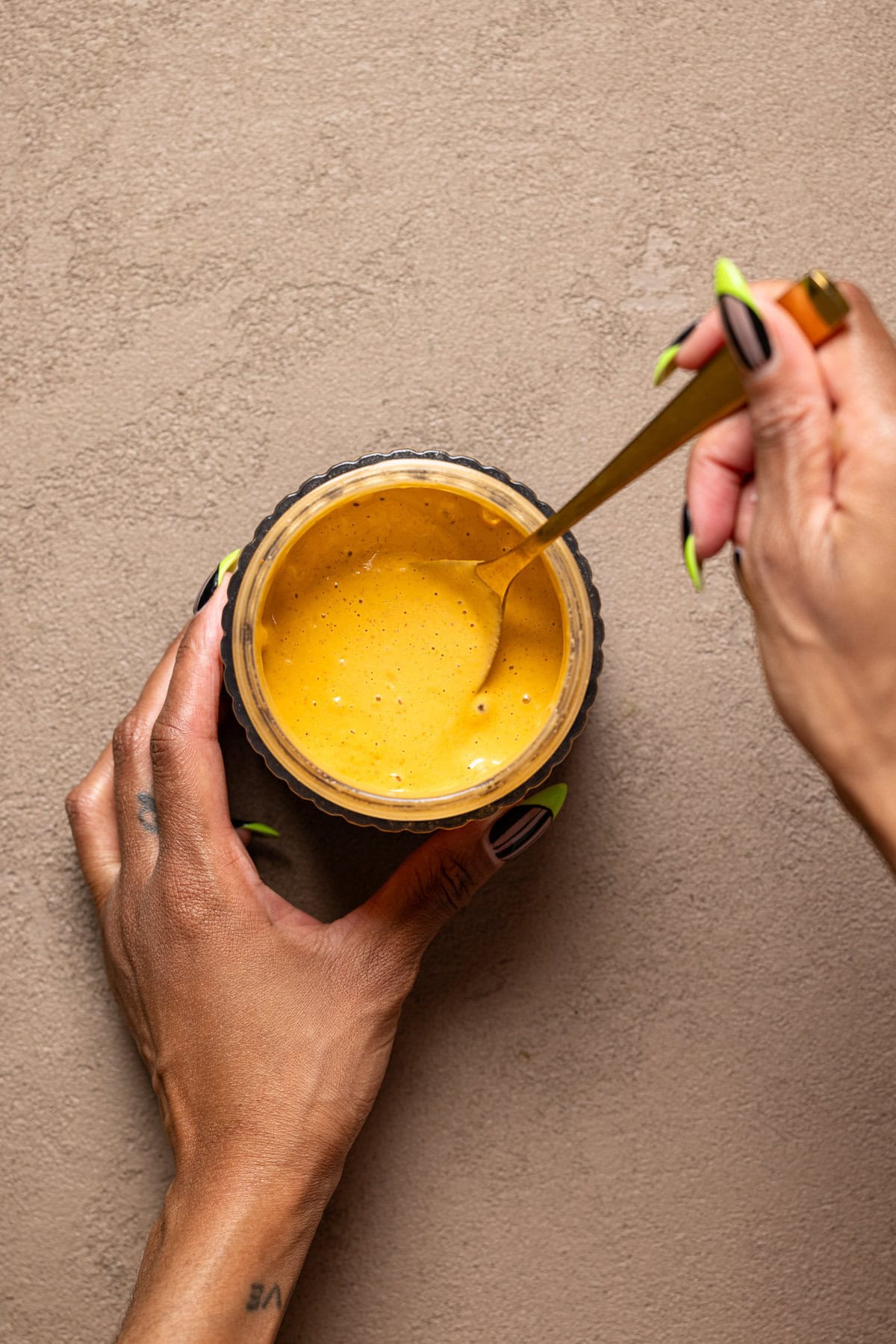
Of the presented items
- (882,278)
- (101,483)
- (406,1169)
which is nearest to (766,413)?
(882,278)

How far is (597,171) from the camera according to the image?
0.96 metres

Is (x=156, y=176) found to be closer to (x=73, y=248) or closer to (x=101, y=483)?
(x=73, y=248)

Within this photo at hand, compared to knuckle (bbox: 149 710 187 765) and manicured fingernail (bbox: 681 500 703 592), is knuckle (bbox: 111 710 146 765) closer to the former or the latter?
knuckle (bbox: 149 710 187 765)

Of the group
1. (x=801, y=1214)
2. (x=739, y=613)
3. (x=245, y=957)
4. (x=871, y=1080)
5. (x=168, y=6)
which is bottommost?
(x=801, y=1214)

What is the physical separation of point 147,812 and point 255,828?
94 millimetres

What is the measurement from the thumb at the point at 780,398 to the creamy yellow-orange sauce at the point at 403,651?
23cm

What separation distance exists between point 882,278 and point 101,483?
721mm

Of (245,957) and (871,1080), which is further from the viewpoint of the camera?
(871,1080)

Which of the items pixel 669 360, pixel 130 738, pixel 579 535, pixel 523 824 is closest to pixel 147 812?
pixel 130 738

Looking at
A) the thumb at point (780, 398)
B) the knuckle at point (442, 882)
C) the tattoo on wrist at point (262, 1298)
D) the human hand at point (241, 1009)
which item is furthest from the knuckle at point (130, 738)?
the thumb at point (780, 398)

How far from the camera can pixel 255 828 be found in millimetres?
940

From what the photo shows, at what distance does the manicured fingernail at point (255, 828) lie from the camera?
3.09ft

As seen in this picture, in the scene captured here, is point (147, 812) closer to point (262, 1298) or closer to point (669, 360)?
point (262, 1298)

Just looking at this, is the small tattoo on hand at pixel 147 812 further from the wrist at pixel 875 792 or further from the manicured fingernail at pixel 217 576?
the wrist at pixel 875 792
